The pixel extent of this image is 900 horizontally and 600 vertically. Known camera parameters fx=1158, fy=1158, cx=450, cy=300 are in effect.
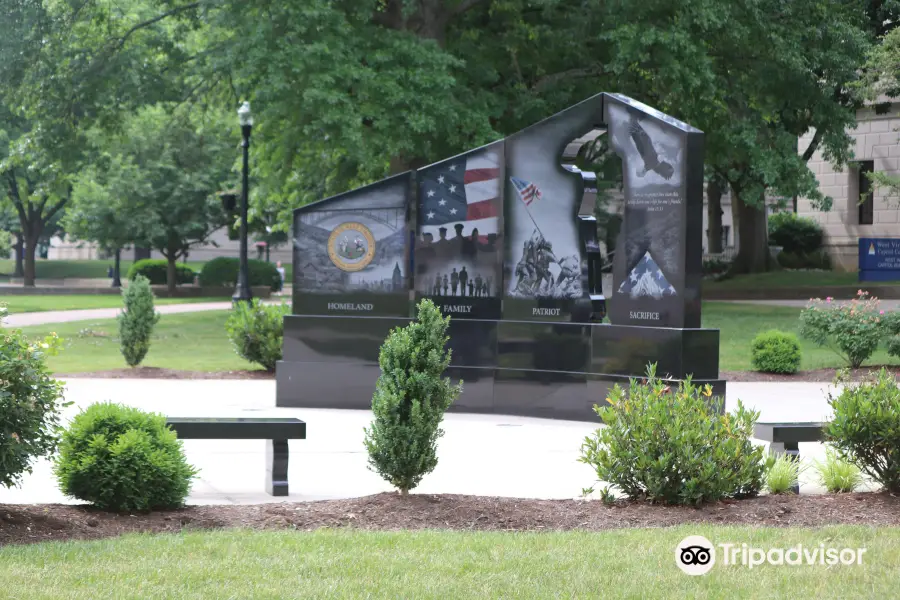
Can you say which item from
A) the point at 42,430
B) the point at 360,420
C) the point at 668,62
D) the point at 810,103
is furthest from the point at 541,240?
the point at 810,103

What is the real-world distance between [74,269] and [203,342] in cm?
5015

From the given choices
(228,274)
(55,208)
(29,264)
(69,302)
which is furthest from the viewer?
(55,208)

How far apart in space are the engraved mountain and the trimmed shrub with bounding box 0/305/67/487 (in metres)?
7.67

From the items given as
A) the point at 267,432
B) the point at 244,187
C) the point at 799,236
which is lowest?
the point at 267,432

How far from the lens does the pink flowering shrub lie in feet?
64.1

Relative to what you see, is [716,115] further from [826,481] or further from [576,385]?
[826,481]

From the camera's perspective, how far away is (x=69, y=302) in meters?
43.5

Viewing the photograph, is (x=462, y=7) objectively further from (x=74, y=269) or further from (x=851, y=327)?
(x=74, y=269)

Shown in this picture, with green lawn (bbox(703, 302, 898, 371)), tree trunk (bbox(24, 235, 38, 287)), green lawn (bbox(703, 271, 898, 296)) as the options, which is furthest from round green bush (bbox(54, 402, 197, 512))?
tree trunk (bbox(24, 235, 38, 287))

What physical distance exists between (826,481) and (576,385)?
18.9 ft

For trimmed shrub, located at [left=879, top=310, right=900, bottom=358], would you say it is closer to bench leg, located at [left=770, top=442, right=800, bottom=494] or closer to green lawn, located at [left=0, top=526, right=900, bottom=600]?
bench leg, located at [left=770, top=442, right=800, bottom=494]

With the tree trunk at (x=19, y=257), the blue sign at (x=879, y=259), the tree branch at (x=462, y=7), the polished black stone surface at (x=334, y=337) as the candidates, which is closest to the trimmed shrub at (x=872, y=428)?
the polished black stone surface at (x=334, y=337)

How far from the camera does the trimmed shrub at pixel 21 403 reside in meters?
6.88

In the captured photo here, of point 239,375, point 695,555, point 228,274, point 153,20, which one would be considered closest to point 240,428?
point 695,555
